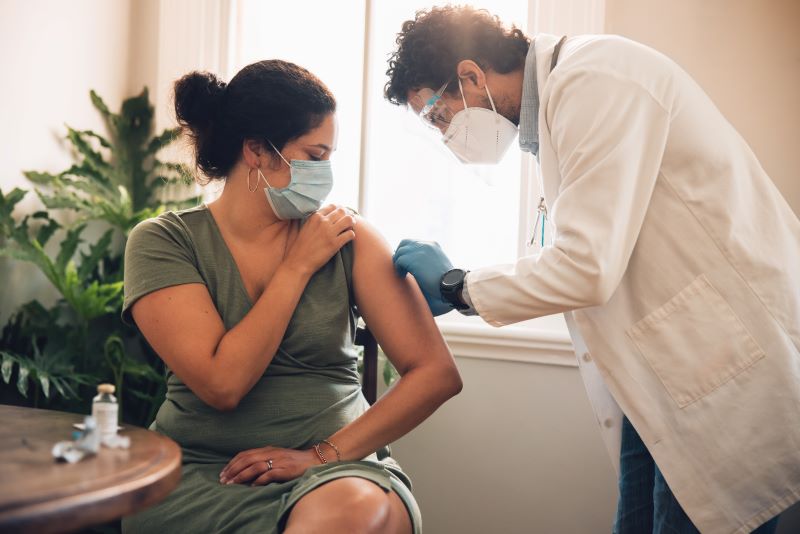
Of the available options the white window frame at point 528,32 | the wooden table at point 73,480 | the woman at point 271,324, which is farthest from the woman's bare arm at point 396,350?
the white window frame at point 528,32

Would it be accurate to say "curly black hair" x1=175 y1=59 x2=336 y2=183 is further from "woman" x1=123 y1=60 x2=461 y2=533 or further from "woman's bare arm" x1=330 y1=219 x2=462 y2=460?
"woman's bare arm" x1=330 y1=219 x2=462 y2=460

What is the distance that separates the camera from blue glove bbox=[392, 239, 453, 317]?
57.1 inches

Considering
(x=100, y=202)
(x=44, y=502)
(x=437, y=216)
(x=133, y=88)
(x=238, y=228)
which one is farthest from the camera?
(x=133, y=88)

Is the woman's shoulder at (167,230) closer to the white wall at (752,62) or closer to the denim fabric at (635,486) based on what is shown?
the denim fabric at (635,486)

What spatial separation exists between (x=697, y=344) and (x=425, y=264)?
52 cm

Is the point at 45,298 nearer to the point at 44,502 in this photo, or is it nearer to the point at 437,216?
the point at 437,216

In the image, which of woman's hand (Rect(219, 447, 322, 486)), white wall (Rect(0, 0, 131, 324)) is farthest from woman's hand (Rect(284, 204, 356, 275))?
white wall (Rect(0, 0, 131, 324))

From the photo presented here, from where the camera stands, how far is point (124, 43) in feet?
8.66

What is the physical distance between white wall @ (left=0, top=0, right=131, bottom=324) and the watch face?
145 centimetres

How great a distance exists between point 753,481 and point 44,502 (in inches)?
40.8

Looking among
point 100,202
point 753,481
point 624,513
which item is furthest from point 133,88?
point 753,481

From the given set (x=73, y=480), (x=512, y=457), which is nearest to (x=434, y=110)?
(x=73, y=480)

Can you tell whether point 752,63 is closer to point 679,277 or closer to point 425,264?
point 679,277

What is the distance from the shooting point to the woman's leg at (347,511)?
113cm
